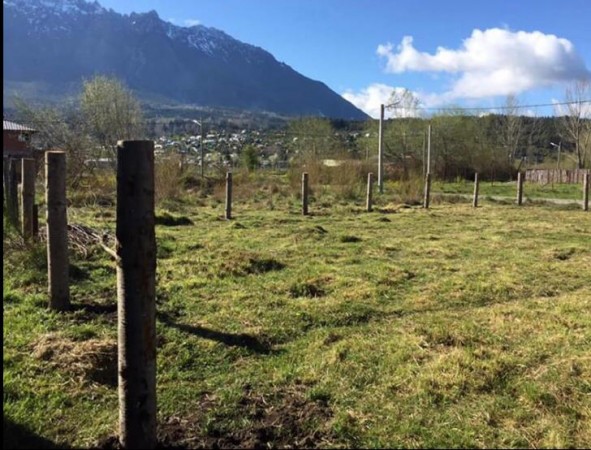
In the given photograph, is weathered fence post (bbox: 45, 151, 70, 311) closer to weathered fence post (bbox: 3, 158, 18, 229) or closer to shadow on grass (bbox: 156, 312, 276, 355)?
shadow on grass (bbox: 156, 312, 276, 355)

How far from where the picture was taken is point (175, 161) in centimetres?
2123

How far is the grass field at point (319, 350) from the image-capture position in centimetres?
298

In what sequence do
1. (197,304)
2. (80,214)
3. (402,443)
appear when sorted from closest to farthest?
(402,443)
(197,304)
(80,214)

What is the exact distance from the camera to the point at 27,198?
6.97 metres

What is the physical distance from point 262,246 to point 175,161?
12.8m

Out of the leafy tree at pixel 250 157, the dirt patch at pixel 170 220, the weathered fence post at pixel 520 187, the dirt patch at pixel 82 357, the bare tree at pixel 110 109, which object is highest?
the bare tree at pixel 110 109

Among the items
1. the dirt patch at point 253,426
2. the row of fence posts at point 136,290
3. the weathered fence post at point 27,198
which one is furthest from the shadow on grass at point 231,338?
the weathered fence post at point 27,198

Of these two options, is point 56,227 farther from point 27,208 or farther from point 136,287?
point 136,287

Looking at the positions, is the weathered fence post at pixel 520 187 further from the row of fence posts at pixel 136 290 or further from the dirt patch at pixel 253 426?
the row of fence posts at pixel 136 290

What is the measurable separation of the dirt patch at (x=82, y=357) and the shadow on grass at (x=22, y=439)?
2.02 ft

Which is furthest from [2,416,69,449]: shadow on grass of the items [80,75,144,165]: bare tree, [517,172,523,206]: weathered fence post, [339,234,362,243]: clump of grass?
[80,75,144,165]: bare tree

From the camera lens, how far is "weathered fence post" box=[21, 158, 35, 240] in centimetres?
685

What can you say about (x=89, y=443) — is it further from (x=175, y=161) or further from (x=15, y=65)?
(x=15, y=65)

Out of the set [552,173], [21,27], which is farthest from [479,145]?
[21,27]
